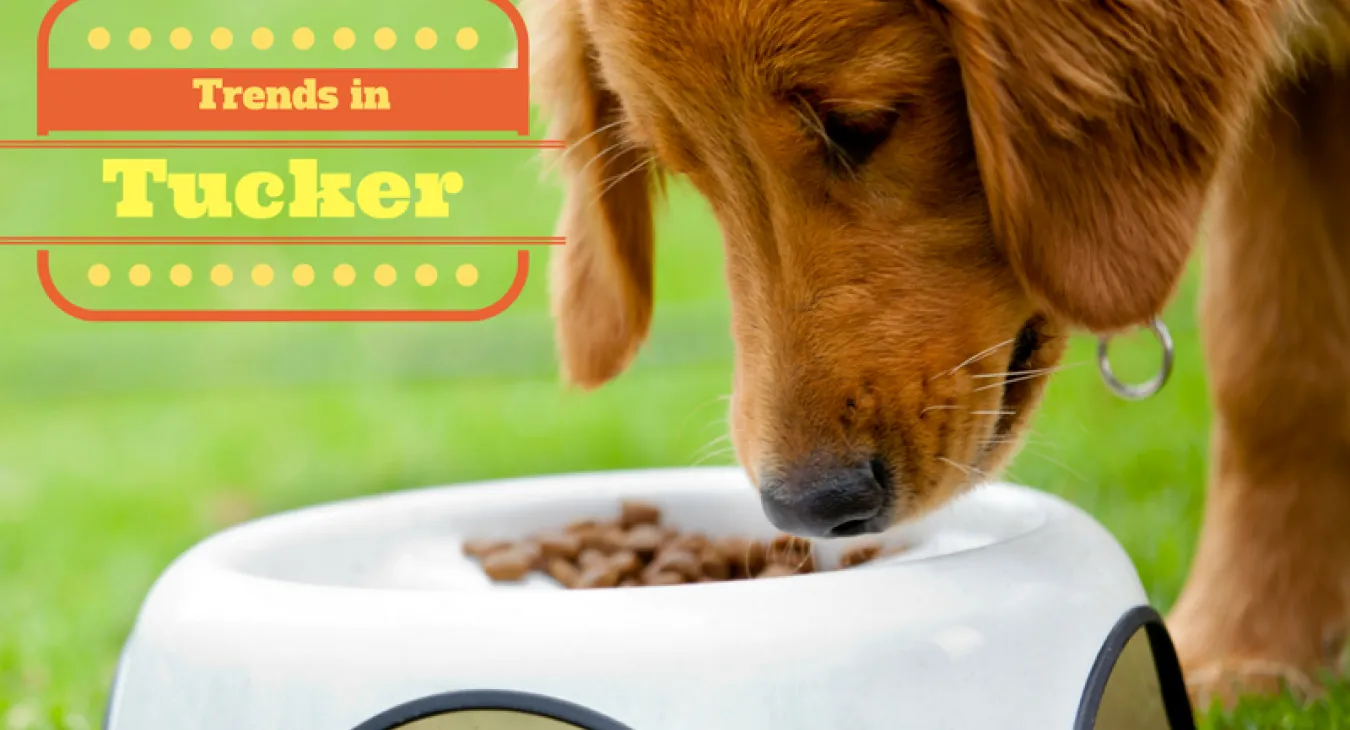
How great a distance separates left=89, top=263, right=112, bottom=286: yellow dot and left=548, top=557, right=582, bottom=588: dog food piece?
0.61m

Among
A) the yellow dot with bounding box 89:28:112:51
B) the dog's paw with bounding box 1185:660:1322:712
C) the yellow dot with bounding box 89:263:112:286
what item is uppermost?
the yellow dot with bounding box 89:28:112:51

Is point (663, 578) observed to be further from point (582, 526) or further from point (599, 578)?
point (582, 526)

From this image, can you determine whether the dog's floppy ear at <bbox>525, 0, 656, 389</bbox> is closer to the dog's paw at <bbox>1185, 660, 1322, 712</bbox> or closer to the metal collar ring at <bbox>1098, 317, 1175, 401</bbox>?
the metal collar ring at <bbox>1098, 317, 1175, 401</bbox>

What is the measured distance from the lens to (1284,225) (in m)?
1.97

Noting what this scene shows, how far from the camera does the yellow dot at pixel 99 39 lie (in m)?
1.77

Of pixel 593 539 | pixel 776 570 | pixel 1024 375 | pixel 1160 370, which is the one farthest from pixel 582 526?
pixel 1160 370

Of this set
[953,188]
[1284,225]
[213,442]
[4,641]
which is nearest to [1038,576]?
[953,188]

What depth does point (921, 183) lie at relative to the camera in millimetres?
1415

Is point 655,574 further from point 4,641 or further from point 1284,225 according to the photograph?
point 4,641

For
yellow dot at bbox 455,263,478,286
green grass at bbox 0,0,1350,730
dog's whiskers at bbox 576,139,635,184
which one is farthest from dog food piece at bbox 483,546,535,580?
dog's whiskers at bbox 576,139,635,184

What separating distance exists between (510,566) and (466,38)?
0.63 meters

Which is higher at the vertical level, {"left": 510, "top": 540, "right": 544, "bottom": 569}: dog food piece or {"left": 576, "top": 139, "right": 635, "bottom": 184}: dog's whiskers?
{"left": 576, "top": 139, "right": 635, "bottom": 184}: dog's whiskers

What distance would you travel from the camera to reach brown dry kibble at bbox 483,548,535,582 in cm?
176

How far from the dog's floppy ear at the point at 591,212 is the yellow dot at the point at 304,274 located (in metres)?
0.32
